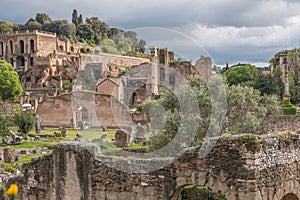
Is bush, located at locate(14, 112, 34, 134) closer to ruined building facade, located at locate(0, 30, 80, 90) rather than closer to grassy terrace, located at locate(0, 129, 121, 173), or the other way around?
grassy terrace, located at locate(0, 129, 121, 173)

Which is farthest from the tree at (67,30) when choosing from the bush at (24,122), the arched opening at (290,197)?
the arched opening at (290,197)

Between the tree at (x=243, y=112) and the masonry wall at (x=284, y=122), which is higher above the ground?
the tree at (x=243, y=112)

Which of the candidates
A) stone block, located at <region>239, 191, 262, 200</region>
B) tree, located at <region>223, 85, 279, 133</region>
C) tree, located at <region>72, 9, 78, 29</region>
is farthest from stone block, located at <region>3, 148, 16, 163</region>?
tree, located at <region>72, 9, 78, 29</region>

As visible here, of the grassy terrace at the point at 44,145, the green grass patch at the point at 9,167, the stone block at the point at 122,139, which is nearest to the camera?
the green grass patch at the point at 9,167

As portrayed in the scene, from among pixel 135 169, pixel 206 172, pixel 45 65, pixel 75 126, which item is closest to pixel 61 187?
pixel 135 169

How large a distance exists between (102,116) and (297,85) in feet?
72.4

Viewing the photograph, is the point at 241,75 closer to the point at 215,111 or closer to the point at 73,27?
the point at 215,111

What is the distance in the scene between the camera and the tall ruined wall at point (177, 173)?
959 centimetres

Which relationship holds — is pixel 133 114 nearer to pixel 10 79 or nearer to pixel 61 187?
pixel 10 79

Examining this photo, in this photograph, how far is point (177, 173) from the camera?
1037 centimetres

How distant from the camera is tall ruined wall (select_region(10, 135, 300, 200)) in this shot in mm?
9594

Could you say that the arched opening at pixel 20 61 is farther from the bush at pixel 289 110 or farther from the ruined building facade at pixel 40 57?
the bush at pixel 289 110

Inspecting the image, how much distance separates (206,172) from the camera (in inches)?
394

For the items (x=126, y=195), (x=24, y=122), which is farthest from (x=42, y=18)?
(x=126, y=195)
